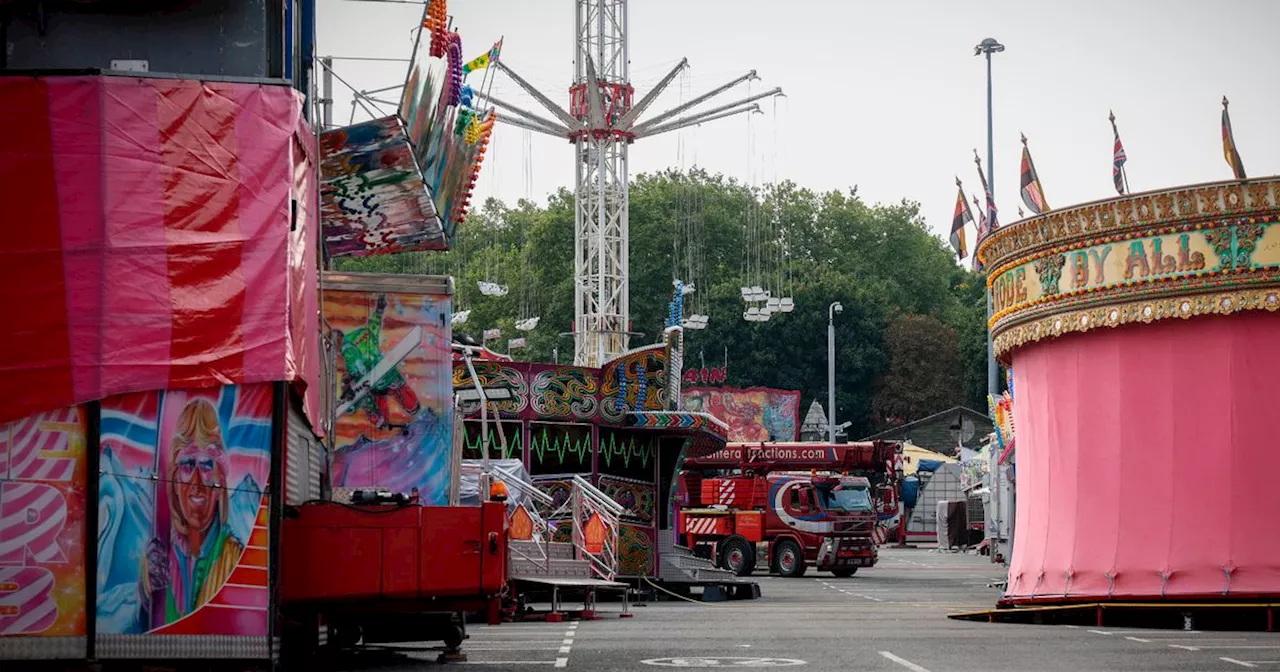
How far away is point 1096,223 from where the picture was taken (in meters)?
21.3

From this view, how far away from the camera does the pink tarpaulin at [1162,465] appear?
1986cm

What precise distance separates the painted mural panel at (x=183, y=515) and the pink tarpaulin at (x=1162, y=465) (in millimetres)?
11469

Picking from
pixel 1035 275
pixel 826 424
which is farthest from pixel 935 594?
pixel 826 424

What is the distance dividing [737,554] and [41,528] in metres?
31.9

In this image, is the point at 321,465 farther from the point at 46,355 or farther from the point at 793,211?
the point at 793,211

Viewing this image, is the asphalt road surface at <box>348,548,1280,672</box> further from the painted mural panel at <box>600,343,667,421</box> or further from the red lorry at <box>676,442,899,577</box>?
the red lorry at <box>676,442,899,577</box>

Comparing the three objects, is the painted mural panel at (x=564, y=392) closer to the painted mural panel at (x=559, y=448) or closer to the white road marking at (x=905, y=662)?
the painted mural panel at (x=559, y=448)

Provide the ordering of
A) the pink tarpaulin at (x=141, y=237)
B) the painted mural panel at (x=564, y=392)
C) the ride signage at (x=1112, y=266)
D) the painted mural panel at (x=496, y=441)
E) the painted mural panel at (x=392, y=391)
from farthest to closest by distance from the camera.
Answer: the painted mural panel at (x=564, y=392)
the painted mural panel at (x=496, y=441)
the ride signage at (x=1112, y=266)
the painted mural panel at (x=392, y=391)
the pink tarpaulin at (x=141, y=237)

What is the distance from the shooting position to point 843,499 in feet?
146

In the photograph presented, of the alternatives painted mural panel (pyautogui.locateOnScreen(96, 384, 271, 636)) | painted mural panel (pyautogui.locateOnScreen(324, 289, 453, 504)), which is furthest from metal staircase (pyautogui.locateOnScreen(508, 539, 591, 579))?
painted mural panel (pyautogui.locateOnScreen(96, 384, 271, 636))

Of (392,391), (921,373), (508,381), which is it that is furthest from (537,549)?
(921,373)

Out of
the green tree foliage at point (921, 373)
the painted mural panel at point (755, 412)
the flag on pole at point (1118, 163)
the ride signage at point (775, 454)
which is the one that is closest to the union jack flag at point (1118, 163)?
the flag on pole at point (1118, 163)

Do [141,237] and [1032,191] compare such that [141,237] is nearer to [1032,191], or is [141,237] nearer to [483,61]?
[483,61]

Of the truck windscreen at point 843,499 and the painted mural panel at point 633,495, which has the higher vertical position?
the painted mural panel at point 633,495
